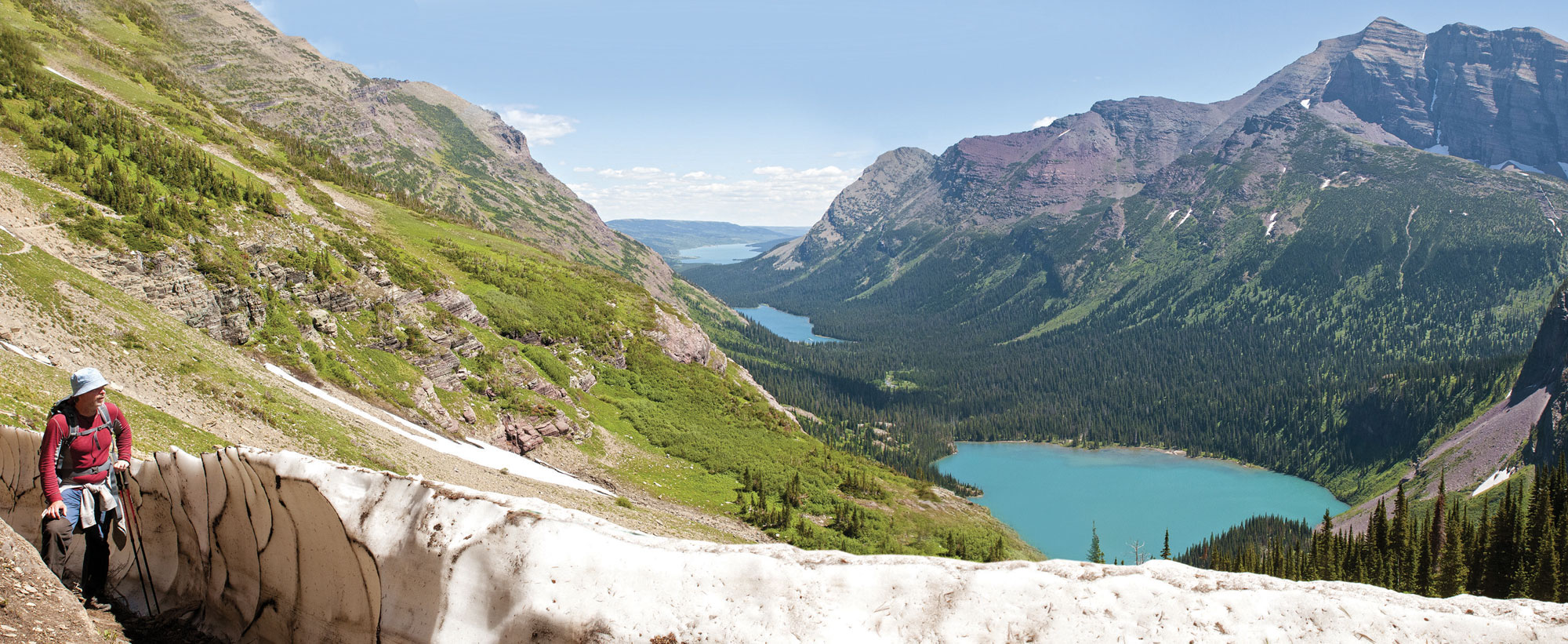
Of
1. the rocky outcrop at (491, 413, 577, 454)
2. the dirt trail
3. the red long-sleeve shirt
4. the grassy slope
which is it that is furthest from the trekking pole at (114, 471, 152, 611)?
the dirt trail

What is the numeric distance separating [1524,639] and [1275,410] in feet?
689

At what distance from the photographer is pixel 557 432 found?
146 feet

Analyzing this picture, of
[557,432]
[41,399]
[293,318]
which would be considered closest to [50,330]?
[41,399]

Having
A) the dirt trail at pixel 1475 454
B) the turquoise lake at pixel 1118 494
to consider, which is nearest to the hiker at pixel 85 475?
the turquoise lake at pixel 1118 494

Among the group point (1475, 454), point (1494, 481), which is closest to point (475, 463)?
point (1494, 481)

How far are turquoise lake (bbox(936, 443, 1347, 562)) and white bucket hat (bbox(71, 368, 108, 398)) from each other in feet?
A: 371

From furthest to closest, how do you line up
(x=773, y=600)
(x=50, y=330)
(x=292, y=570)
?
(x=50, y=330), (x=292, y=570), (x=773, y=600)

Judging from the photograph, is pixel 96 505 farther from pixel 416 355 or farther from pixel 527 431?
pixel 416 355

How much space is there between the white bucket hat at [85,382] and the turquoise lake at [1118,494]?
113m

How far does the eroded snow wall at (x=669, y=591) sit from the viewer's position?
6.87 metres

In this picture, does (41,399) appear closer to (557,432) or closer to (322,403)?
(322,403)

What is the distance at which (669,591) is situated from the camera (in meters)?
7.40

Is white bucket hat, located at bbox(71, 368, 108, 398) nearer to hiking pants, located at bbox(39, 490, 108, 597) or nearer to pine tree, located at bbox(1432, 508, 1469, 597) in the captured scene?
hiking pants, located at bbox(39, 490, 108, 597)

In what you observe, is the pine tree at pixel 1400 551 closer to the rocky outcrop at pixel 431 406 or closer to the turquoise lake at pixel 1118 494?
the turquoise lake at pixel 1118 494
